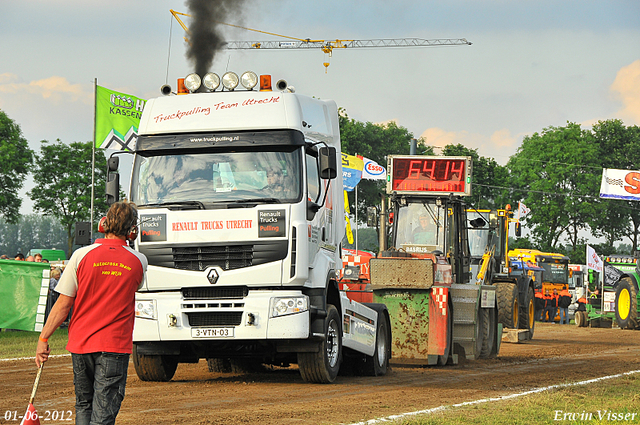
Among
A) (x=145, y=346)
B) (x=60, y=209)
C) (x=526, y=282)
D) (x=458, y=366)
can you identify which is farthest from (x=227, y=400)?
(x=60, y=209)

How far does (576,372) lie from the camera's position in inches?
557

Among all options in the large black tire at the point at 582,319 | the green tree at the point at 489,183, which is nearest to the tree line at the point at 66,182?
the green tree at the point at 489,183

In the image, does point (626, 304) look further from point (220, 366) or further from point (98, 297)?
point (98, 297)

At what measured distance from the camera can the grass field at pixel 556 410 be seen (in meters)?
8.30

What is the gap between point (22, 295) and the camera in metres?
18.3

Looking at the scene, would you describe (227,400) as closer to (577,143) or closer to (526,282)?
(526,282)

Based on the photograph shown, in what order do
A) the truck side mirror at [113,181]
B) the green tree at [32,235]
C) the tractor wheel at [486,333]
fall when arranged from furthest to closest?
the green tree at [32,235] < the tractor wheel at [486,333] < the truck side mirror at [113,181]

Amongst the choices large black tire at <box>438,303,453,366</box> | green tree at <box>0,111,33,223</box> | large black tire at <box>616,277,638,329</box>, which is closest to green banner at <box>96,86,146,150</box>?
large black tire at <box>438,303,453,366</box>

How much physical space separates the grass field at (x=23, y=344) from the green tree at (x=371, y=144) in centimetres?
4720

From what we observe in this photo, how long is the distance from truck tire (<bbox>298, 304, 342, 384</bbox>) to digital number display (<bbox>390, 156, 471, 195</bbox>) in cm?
739

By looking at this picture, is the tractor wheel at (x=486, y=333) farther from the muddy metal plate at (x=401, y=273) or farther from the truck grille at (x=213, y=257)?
the truck grille at (x=213, y=257)

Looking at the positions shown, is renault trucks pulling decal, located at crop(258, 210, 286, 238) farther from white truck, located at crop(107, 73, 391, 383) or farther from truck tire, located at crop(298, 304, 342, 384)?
truck tire, located at crop(298, 304, 342, 384)

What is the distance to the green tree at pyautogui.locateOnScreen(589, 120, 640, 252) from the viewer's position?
2753 inches

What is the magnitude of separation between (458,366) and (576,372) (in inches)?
88.5
